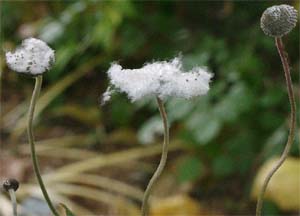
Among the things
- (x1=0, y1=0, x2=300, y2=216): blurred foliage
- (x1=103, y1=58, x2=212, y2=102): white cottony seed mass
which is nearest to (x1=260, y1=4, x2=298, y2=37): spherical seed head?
(x1=103, y1=58, x2=212, y2=102): white cottony seed mass

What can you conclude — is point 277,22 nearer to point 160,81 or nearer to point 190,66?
point 160,81

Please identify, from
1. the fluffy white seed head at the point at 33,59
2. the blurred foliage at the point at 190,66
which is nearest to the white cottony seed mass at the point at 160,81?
the fluffy white seed head at the point at 33,59

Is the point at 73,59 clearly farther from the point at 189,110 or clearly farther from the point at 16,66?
the point at 16,66

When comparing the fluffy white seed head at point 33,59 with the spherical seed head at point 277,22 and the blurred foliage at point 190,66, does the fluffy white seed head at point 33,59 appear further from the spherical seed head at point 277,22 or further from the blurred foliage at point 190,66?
the blurred foliage at point 190,66

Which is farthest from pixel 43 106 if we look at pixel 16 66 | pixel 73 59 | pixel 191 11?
pixel 16 66

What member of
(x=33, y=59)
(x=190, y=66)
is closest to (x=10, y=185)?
(x=33, y=59)

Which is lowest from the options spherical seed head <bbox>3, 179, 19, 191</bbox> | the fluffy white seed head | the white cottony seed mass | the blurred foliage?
the blurred foliage

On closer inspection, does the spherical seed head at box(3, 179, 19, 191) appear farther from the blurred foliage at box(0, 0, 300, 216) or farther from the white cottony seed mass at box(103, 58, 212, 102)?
the blurred foliage at box(0, 0, 300, 216)
